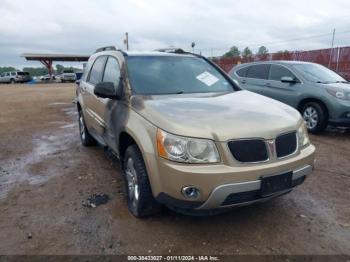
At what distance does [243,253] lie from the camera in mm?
2691

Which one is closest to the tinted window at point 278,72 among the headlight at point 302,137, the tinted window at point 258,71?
the tinted window at point 258,71

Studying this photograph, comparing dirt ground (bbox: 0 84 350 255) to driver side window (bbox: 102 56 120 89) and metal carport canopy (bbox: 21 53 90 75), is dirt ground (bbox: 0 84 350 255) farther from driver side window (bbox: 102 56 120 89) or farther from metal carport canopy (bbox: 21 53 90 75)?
metal carport canopy (bbox: 21 53 90 75)

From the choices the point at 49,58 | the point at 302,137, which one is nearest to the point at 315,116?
the point at 302,137

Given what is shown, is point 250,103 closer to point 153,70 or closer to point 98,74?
point 153,70

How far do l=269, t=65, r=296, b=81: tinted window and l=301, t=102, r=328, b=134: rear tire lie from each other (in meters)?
0.89

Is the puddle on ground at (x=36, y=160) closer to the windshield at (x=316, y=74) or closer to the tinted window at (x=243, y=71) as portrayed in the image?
the tinted window at (x=243, y=71)

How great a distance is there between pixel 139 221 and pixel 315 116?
16.7 ft

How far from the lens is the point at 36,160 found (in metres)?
5.29

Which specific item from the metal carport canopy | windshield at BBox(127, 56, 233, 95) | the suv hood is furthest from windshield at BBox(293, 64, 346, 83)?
the metal carport canopy

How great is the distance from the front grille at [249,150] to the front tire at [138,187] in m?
0.91

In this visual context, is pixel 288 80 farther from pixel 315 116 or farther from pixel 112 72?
pixel 112 72

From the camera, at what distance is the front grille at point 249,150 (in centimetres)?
258

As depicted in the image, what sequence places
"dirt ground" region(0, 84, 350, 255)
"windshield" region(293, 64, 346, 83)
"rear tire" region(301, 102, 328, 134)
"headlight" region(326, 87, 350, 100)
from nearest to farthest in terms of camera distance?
"dirt ground" region(0, 84, 350, 255)
"headlight" region(326, 87, 350, 100)
"rear tire" region(301, 102, 328, 134)
"windshield" region(293, 64, 346, 83)

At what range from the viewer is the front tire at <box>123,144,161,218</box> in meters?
2.99
